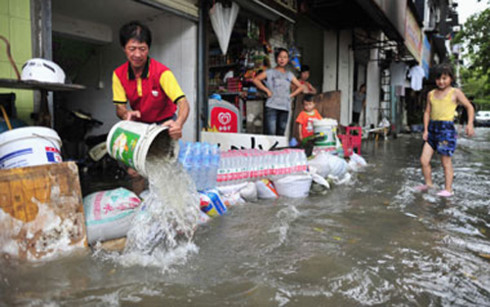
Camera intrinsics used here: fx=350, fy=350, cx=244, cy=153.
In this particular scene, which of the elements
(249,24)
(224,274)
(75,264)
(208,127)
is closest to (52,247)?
(75,264)

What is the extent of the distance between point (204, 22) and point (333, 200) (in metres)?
3.80

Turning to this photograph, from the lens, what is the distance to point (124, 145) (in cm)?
254

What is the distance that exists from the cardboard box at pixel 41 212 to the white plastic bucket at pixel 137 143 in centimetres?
35

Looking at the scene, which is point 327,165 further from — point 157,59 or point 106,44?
point 106,44

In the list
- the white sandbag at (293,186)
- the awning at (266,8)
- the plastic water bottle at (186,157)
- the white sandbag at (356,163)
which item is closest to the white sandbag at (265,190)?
the white sandbag at (293,186)

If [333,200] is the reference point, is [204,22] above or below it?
above

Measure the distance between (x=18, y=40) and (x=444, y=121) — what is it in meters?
5.21

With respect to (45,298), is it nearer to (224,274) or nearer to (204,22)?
(224,274)

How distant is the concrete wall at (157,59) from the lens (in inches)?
240

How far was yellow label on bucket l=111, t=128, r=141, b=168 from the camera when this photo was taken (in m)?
2.47

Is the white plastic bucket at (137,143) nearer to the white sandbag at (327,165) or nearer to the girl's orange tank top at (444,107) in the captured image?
the white sandbag at (327,165)

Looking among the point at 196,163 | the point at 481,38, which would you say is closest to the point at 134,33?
the point at 196,163

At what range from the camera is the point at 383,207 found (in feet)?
12.9

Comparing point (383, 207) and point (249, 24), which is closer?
point (383, 207)
